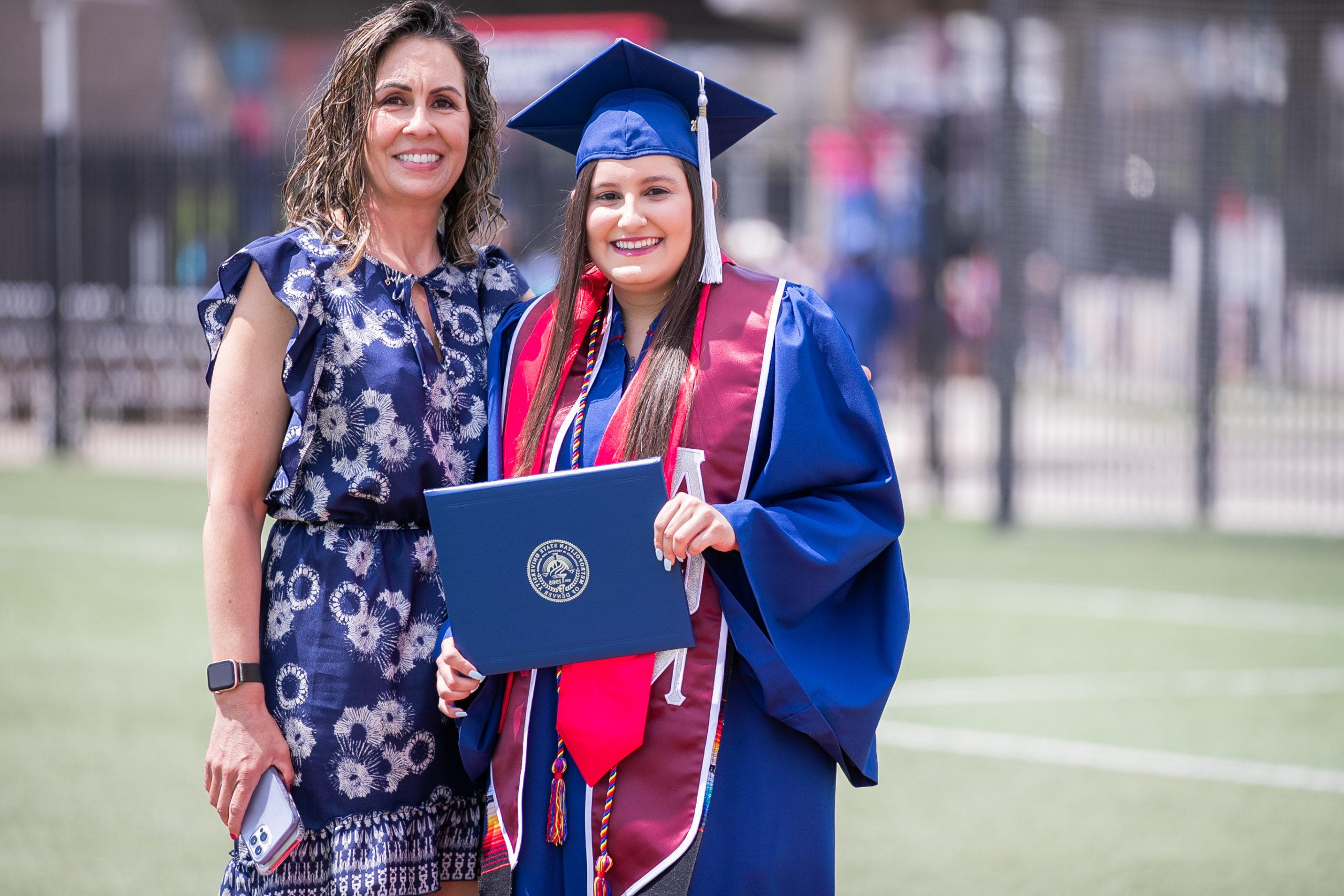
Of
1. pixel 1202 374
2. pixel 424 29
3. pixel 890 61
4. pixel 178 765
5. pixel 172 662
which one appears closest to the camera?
pixel 424 29

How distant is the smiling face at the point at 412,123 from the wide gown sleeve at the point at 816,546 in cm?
76

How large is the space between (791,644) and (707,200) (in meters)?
0.82

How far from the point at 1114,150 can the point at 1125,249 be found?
778 millimetres

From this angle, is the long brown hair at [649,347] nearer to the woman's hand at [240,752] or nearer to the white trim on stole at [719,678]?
the white trim on stole at [719,678]

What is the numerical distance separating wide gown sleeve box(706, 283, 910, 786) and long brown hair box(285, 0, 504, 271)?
32.5 inches

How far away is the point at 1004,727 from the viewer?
609cm

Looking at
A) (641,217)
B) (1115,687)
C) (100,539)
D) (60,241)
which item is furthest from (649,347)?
(60,241)

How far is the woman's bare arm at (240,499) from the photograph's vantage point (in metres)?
2.67

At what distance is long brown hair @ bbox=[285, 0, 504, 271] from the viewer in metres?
2.83

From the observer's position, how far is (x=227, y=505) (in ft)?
8.84

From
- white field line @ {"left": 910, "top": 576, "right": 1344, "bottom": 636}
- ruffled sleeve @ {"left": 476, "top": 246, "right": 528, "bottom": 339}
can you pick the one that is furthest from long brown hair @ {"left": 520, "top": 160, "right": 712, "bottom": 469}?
white field line @ {"left": 910, "top": 576, "right": 1344, "bottom": 636}

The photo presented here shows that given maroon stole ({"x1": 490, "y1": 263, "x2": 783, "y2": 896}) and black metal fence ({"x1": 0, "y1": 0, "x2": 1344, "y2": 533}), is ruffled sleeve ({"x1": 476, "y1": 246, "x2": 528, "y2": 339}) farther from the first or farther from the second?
black metal fence ({"x1": 0, "y1": 0, "x2": 1344, "y2": 533})

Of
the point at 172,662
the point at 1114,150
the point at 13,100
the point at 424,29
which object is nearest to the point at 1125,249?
the point at 1114,150

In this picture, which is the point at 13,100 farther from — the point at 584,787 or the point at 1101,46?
the point at 584,787
